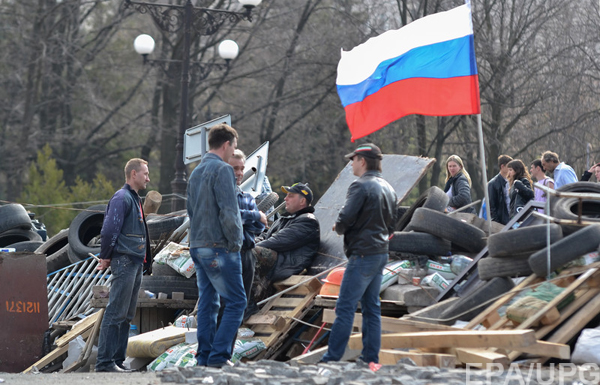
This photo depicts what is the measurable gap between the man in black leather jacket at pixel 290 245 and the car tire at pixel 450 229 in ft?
4.12

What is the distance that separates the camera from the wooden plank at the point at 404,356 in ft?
20.7

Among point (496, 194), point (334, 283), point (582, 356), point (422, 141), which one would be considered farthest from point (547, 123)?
point (582, 356)

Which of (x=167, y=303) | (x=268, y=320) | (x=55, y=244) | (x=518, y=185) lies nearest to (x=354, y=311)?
(x=268, y=320)

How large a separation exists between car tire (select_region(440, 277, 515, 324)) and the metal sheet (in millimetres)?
1962

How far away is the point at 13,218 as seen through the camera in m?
15.1

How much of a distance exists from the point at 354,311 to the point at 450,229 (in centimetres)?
268

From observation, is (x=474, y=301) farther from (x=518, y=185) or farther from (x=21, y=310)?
(x=21, y=310)

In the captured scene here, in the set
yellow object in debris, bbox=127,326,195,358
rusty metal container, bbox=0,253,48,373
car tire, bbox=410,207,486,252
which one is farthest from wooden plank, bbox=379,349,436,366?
rusty metal container, bbox=0,253,48,373

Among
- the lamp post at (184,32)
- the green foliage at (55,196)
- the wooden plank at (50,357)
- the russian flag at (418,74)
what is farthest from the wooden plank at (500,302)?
the green foliage at (55,196)

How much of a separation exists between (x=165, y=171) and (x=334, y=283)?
63.1 feet

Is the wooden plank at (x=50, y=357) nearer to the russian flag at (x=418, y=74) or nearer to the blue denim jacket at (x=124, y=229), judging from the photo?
the blue denim jacket at (x=124, y=229)

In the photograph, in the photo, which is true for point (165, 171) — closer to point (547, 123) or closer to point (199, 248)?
point (547, 123)

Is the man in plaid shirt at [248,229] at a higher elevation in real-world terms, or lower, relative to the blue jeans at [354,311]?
higher

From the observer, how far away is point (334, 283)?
836 centimetres
